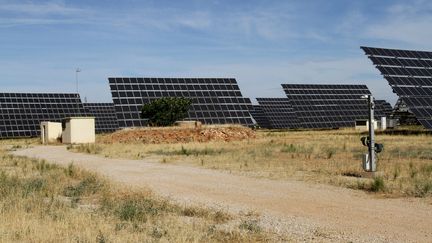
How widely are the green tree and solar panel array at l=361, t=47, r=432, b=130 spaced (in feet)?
52.8

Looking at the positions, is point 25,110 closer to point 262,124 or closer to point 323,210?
point 262,124

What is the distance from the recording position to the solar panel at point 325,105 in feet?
205

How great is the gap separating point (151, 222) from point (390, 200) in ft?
17.9

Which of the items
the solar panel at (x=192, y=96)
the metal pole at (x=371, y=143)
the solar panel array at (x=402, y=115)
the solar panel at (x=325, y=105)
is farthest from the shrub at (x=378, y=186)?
the solar panel array at (x=402, y=115)

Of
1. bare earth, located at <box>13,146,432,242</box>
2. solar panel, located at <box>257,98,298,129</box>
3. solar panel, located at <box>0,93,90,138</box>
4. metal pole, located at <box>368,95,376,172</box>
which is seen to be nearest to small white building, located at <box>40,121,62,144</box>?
solar panel, located at <box>0,93,90,138</box>

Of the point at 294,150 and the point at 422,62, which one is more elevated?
the point at 422,62

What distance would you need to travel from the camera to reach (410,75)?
43.2 m

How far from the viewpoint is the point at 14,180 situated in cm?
1511

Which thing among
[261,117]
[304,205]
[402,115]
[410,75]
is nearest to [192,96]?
[410,75]

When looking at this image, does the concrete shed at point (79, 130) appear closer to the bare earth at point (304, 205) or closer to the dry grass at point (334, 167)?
the dry grass at point (334, 167)

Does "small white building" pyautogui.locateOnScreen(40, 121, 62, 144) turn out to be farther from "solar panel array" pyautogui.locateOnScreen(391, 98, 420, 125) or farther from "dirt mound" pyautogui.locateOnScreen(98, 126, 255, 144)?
"solar panel array" pyautogui.locateOnScreen(391, 98, 420, 125)

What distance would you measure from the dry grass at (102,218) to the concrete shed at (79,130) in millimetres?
29780

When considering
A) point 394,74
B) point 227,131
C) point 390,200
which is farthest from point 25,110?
point 390,200

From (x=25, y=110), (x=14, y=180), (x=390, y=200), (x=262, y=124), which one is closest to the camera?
(x=390, y=200)
